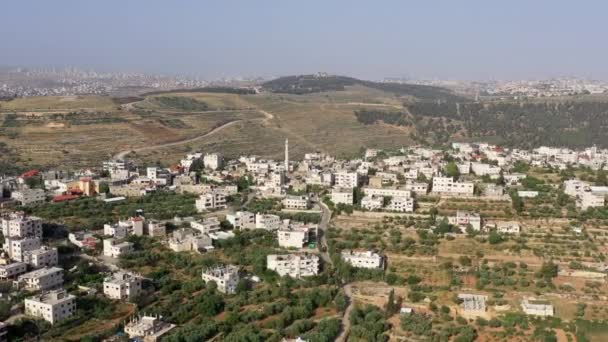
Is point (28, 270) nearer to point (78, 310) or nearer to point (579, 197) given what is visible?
point (78, 310)

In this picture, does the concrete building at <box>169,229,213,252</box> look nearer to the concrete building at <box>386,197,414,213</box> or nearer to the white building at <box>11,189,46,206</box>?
the concrete building at <box>386,197,414,213</box>

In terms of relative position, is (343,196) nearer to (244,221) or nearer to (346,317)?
(244,221)

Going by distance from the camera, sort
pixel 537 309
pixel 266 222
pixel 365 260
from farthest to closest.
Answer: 1. pixel 266 222
2. pixel 365 260
3. pixel 537 309

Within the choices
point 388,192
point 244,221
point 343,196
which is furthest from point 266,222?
point 388,192

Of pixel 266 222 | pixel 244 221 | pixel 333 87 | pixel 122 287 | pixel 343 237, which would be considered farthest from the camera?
pixel 333 87

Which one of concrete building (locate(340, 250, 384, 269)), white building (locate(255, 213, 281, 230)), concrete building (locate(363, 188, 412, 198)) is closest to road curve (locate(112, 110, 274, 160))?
white building (locate(255, 213, 281, 230))
